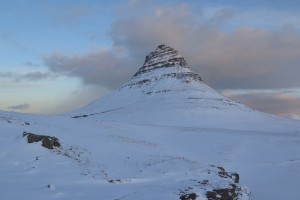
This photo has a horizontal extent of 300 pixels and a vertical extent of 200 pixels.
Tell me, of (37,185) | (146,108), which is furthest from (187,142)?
(146,108)

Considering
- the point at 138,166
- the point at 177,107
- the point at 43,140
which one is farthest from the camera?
the point at 177,107

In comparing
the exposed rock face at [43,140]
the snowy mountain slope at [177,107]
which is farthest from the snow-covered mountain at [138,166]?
the snowy mountain slope at [177,107]

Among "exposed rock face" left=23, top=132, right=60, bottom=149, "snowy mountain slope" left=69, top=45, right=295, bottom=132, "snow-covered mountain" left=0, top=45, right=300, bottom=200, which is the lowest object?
"snow-covered mountain" left=0, top=45, right=300, bottom=200

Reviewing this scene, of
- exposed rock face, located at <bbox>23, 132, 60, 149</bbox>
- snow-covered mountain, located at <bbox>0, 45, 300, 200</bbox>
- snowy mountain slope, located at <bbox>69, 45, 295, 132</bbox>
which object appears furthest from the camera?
snowy mountain slope, located at <bbox>69, 45, 295, 132</bbox>

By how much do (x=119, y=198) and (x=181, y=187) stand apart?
3.56 meters

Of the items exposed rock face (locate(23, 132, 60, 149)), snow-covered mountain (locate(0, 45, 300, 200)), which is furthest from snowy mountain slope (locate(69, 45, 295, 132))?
exposed rock face (locate(23, 132, 60, 149))

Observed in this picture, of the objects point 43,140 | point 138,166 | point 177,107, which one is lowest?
point 138,166

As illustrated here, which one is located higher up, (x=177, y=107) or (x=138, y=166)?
(x=177, y=107)

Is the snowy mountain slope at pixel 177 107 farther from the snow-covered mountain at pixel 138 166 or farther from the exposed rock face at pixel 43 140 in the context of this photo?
the exposed rock face at pixel 43 140

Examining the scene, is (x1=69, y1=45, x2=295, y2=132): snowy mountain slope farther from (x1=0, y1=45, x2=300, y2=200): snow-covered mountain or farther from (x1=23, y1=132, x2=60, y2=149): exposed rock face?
(x1=23, y1=132, x2=60, y2=149): exposed rock face

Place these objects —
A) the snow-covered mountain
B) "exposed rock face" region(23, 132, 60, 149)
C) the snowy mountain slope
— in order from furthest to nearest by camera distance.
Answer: the snowy mountain slope, "exposed rock face" region(23, 132, 60, 149), the snow-covered mountain

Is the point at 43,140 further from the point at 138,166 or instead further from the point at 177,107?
the point at 177,107

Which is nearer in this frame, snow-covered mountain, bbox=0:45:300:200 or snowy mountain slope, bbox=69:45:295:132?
snow-covered mountain, bbox=0:45:300:200

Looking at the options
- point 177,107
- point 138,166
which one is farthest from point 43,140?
point 177,107
